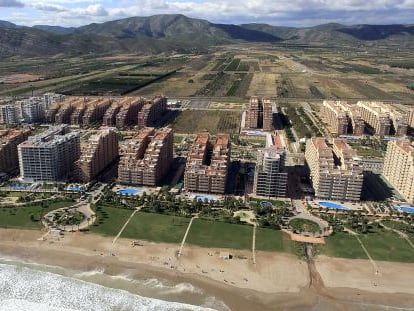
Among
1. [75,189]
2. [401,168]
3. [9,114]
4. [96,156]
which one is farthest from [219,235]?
[9,114]

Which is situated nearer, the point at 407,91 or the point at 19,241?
the point at 19,241

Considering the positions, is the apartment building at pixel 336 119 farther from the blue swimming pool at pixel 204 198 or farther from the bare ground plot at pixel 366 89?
the blue swimming pool at pixel 204 198

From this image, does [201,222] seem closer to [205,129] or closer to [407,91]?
[205,129]

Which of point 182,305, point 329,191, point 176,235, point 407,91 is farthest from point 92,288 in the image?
point 407,91

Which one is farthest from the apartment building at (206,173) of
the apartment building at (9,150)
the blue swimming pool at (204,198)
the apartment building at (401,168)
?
the apartment building at (9,150)

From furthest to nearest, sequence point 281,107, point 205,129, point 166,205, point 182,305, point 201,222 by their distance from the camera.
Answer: point 281,107, point 205,129, point 166,205, point 201,222, point 182,305

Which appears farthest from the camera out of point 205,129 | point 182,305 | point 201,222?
point 205,129

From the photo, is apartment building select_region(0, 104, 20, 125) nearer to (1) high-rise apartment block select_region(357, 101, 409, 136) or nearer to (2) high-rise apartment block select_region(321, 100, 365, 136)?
(2) high-rise apartment block select_region(321, 100, 365, 136)
